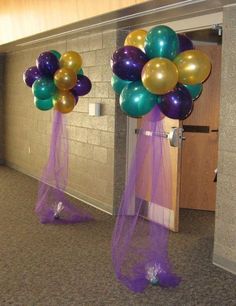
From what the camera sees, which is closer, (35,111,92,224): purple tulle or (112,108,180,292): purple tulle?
(112,108,180,292): purple tulle

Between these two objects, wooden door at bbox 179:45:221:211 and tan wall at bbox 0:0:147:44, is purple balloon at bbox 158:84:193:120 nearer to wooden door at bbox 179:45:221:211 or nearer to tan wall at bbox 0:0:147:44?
tan wall at bbox 0:0:147:44

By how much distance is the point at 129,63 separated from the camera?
2.74m

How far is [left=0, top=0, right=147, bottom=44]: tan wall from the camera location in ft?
13.6

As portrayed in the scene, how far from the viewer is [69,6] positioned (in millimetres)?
4621

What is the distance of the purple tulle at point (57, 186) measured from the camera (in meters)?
4.53

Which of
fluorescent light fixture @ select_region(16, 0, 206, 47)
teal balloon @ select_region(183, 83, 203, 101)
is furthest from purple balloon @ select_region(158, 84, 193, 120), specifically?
fluorescent light fixture @ select_region(16, 0, 206, 47)

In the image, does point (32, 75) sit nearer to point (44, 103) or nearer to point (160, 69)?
point (44, 103)

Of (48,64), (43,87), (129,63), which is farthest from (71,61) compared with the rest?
(129,63)

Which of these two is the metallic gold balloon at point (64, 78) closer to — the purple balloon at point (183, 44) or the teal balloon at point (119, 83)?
the teal balloon at point (119, 83)

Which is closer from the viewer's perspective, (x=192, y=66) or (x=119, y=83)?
(x=192, y=66)

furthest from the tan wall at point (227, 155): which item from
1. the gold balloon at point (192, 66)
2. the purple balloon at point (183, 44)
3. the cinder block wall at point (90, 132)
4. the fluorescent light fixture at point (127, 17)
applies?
the cinder block wall at point (90, 132)

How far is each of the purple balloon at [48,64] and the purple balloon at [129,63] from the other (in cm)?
137

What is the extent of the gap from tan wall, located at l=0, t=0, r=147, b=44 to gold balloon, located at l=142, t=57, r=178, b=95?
1.14 metres

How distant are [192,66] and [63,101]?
1.81m
